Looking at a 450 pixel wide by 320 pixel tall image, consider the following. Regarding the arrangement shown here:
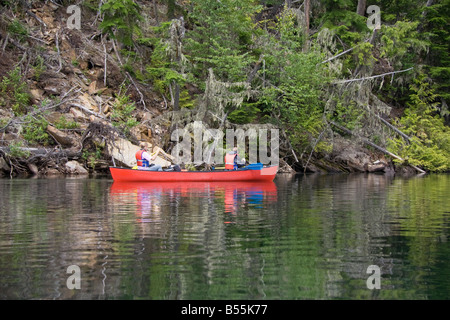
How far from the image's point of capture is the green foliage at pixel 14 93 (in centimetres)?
2644

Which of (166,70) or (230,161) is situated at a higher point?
(166,70)

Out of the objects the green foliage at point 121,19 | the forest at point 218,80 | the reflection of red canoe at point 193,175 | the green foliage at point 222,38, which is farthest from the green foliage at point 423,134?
the green foliage at point 121,19

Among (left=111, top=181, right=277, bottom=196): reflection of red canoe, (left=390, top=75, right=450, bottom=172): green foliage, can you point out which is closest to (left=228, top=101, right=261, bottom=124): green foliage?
(left=111, top=181, right=277, bottom=196): reflection of red canoe

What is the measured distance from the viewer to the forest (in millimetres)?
26797

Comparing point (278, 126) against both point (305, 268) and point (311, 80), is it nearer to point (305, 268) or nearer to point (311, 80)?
point (311, 80)

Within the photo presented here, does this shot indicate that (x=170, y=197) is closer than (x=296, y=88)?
Yes

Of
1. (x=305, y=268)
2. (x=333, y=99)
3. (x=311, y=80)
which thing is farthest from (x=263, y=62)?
(x=305, y=268)

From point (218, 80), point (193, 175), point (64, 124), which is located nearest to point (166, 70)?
point (218, 80)

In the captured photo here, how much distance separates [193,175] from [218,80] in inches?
360

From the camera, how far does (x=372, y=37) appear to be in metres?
32.6

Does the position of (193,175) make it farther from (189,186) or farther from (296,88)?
(296,88)

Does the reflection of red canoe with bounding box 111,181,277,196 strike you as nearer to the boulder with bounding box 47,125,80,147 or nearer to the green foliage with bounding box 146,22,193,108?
the boulder with bounding box 47,125,80,147

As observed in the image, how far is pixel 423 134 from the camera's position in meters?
33.3

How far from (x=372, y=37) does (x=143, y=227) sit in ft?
88.5
